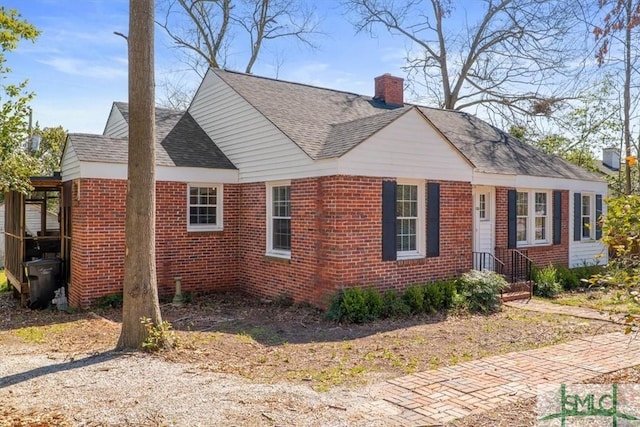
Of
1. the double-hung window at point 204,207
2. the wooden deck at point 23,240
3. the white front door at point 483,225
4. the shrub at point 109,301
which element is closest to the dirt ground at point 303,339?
the shrub at point 109,301

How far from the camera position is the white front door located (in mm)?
13227

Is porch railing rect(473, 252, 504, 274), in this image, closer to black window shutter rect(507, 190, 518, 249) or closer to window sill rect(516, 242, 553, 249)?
black window shutter rect(507, 190, 518, 249)

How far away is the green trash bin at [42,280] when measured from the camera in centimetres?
1206

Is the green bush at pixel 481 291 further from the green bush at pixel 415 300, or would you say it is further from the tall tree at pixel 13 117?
the tall tree at pixel 13 117

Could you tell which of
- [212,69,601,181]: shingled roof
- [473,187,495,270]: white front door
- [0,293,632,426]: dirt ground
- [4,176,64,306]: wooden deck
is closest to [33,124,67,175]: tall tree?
[4,176,64,306]: wooden deck

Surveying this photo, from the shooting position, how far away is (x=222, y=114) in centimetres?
1382

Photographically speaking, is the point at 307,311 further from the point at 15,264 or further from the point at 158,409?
the point at 15,264

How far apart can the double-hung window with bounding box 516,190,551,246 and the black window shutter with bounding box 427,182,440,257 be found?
4132 millimetres

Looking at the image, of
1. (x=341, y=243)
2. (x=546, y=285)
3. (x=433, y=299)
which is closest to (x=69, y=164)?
(x=341, y=243)

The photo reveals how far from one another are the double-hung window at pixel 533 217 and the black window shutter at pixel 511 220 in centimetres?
43

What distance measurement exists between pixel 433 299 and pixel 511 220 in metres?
4.67

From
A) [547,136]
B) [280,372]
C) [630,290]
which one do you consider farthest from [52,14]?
[547,136]

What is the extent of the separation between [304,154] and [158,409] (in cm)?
646

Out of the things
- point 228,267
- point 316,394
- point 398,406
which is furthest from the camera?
point 228,267
